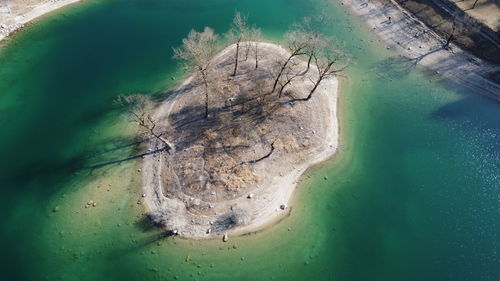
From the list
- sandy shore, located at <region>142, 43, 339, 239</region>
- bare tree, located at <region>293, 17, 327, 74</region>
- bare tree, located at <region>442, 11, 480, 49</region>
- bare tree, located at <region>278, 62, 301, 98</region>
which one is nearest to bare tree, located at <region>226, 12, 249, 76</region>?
bare tree, located at <region>278, 62, 301, 98</region>

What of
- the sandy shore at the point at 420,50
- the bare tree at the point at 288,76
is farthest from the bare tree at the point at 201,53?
the sandy shore at the point at 420,50

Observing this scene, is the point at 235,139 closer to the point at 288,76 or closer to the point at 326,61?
the point at 288,76

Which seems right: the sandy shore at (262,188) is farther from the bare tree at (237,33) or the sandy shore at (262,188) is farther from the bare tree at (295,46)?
the bare tree at (237,33)

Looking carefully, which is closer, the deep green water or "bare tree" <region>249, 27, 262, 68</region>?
the deep green water

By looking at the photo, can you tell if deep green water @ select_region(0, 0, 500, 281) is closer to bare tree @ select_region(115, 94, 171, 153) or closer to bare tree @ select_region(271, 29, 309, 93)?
bare tree @ select_region(115, 94, 171, 153)

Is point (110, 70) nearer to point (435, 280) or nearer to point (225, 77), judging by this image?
point (225, 77)

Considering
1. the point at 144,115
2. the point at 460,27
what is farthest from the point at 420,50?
the point at 144,115
